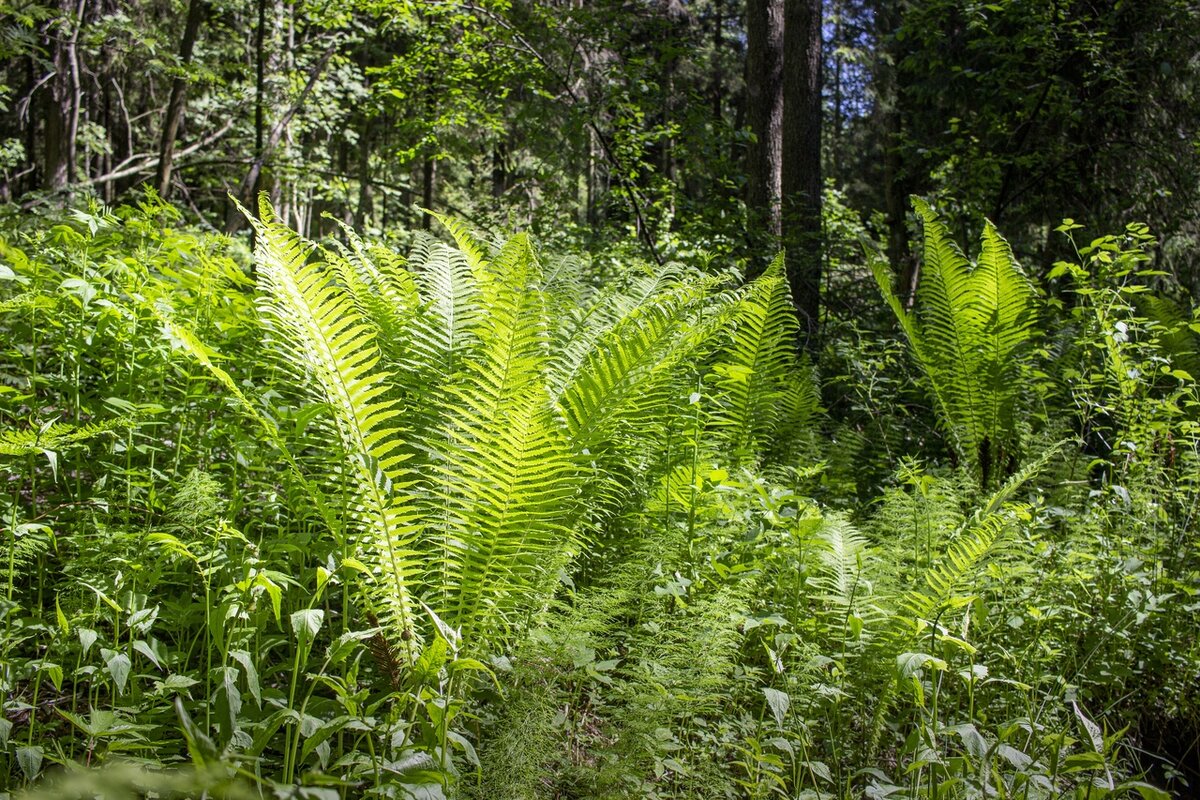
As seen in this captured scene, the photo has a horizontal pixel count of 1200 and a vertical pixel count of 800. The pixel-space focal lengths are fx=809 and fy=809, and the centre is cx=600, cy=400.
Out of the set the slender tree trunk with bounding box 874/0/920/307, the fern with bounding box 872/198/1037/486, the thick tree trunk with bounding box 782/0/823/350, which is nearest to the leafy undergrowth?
the fern with bounding box 872/198/1037/486

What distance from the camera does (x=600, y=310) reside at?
10.5 feet

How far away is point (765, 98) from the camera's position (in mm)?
6465

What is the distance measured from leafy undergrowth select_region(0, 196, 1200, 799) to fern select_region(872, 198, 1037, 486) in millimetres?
404

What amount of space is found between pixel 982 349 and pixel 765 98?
3450 millimetres

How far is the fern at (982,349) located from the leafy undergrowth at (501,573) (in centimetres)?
40

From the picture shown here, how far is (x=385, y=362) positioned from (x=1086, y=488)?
320cm

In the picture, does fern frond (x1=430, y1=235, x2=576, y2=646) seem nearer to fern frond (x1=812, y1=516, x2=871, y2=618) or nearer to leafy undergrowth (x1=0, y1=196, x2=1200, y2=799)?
leafy undergrowth (x1=0, y1=196, x2=1200, y2=799)

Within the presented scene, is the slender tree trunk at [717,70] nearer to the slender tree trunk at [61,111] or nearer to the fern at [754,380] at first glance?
the slender tree trunk at [61,111]

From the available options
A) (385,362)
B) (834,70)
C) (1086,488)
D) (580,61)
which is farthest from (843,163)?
(385,362)

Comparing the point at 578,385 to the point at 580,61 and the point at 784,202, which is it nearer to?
the point at 784,202

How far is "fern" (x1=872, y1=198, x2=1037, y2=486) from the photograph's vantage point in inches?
149

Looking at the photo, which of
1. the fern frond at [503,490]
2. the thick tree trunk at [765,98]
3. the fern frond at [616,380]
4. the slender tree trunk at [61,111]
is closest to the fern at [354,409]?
the fern frond at [503,490]

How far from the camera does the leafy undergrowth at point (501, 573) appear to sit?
1.73 m

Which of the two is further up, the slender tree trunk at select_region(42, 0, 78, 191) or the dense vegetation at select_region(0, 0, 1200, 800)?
the slender tree trunk at select_region(42, 0, 78, 191)
